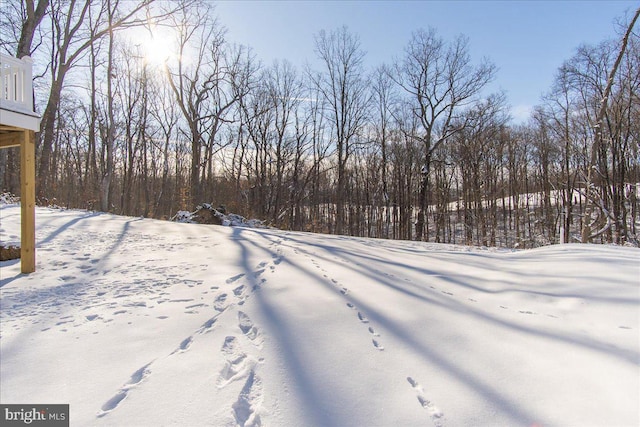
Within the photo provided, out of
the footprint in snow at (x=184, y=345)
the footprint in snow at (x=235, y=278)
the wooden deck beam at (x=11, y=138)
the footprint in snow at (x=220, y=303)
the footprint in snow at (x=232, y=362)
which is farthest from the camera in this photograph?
the wooden deck beam at (x=11, y=138)

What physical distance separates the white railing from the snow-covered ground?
235 cm

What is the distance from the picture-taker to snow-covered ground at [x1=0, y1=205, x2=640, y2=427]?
→ 160 centimetres

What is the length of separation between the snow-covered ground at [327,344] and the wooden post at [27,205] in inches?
8.4

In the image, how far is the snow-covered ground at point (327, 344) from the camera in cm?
160

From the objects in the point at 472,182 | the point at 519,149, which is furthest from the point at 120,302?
the point at 519,149

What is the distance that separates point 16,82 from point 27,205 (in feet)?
6.07

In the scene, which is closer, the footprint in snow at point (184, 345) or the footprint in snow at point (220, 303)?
→ the footprint in snow at point (184, 345)

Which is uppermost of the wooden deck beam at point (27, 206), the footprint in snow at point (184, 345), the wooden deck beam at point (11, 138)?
the wooden deck beam at point (11, 138)

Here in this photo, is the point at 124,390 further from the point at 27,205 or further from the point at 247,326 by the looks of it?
the point at 27,205

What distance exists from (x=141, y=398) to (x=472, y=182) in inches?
943

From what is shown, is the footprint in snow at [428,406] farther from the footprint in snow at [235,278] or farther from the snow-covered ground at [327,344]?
the footprint in snow at [235,278]

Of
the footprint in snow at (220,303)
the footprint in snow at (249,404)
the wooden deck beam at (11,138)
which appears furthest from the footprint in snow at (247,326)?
the wooden deck beam at (11,138)

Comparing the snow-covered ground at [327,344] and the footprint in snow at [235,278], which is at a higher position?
the footprint in snow at [235,278]

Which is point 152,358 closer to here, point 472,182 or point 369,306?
point 369,306
